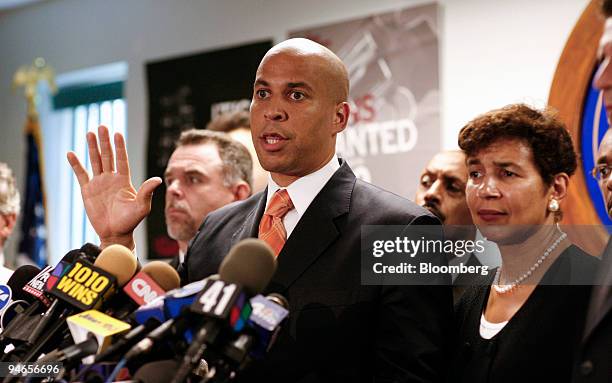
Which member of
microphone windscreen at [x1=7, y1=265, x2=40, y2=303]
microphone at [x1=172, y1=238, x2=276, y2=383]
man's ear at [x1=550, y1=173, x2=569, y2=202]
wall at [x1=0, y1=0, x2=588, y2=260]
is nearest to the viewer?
microphone at [x1=172, y1=238, x2=276, y2=383]

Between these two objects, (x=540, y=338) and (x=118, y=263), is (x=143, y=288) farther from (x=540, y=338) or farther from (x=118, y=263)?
(x=540, y=338)

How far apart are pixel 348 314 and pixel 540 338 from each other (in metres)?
0.42

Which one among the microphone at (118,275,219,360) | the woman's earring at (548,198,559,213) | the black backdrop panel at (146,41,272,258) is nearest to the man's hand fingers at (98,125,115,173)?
the microphone at (118,275,219,360)

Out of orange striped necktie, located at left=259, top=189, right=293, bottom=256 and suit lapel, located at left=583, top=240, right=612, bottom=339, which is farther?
orange striped necktie, located at left=259, top=189, right=293, bottom=256

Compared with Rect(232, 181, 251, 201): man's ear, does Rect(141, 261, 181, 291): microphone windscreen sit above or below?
below

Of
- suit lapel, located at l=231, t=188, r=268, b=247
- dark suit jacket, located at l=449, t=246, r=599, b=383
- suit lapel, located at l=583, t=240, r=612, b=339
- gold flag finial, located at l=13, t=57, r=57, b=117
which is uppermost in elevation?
gold flag finial, located at l=13, t=57, r=57, b=117

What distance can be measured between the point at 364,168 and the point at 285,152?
9.04 ft

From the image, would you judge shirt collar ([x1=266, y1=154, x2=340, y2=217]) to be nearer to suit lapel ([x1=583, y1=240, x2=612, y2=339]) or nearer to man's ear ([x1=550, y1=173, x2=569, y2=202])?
man's ear ([x1=550, y1=173, x2=569, y2=202])

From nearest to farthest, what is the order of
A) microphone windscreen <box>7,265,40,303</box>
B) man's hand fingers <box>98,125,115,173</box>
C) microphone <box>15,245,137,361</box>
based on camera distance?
microphone <box>15,245,137,361</box>
microphone windscreen <box>7,265,40,303</box>
man's hand fingers <box>98,125,115,173</box>

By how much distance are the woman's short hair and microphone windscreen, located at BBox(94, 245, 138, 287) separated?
3.02ft

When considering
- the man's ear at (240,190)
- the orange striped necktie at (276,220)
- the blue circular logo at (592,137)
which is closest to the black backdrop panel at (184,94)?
the man's ear at (240,190)

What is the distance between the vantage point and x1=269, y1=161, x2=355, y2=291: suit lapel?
175 centimetres

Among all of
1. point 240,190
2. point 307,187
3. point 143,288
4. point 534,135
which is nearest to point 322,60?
point 307,187

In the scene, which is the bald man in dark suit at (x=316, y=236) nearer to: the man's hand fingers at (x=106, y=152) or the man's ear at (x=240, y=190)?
the man's hand fingers at (x=106, y=152)
